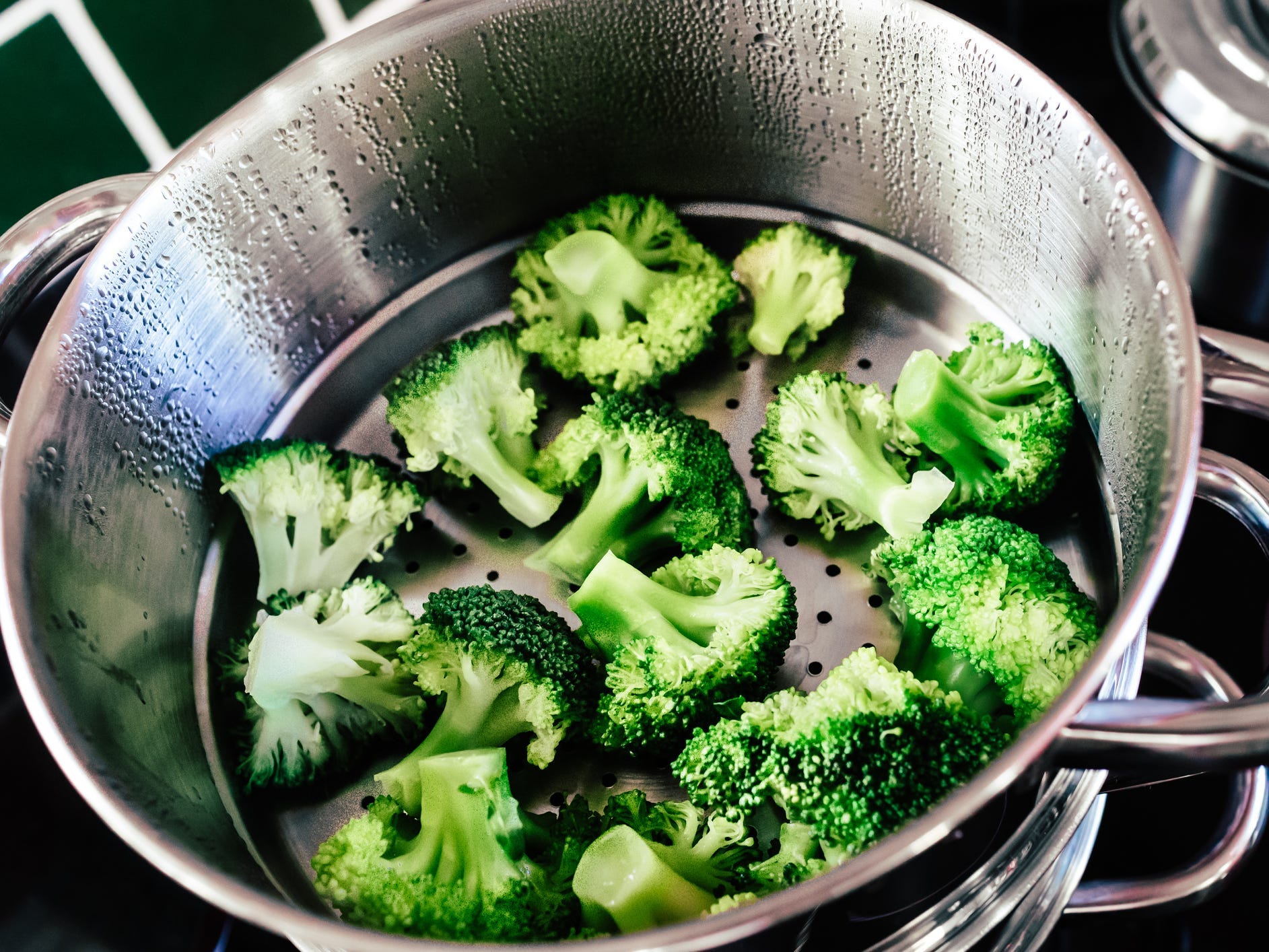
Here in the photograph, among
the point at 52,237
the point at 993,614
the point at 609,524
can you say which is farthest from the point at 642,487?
the point at 52,237

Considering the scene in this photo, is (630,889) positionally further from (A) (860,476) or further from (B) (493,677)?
(A) (860,476)

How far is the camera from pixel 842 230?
52.3 inches

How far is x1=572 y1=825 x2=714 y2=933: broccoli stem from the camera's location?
871 mm

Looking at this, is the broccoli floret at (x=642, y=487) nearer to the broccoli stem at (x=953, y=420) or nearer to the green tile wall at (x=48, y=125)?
the broccoli stem at (x=953, y=420)

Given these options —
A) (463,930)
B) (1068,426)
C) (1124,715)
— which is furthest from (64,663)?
(1068,426)

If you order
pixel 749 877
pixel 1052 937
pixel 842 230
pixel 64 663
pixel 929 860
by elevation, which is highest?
pixel 64 663

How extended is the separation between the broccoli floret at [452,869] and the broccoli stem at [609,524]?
23cm

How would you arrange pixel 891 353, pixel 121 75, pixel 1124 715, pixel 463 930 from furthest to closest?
→ pixel 121 75, pixel 891 353, pixel 463 930, pixel 1124 715

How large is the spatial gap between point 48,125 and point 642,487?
2.92 ft

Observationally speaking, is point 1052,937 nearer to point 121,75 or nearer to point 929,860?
point 929,860

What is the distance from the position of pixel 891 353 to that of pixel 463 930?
78cm

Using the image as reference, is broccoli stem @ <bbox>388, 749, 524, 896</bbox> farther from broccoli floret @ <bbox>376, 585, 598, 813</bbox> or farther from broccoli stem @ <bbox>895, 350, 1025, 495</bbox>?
broccoli stem @ <bbox>895, 350, 1025, 495</bbox>

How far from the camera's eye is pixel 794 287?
1259mm

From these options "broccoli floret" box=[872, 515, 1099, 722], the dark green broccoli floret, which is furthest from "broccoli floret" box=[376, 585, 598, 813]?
"broccoli floret" box=[872, 515, 1099, 722]
